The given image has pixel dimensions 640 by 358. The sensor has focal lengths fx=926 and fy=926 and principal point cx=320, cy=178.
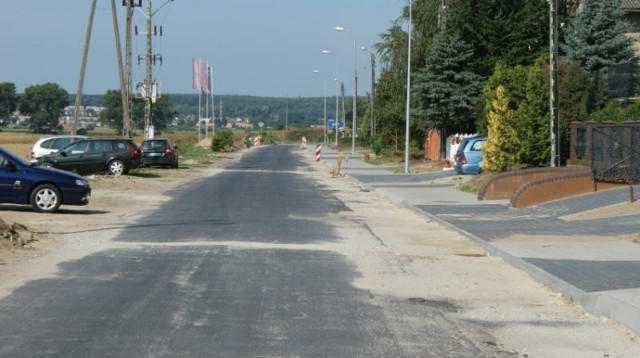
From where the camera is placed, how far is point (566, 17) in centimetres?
5084

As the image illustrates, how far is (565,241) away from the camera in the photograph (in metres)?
16.3

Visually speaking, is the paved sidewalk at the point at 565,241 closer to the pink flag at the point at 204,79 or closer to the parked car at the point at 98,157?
the parked car at the point at 98,157

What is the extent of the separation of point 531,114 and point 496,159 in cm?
198

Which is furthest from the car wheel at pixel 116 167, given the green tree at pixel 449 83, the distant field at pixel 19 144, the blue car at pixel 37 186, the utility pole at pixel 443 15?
the utility pole at pixel 443 15

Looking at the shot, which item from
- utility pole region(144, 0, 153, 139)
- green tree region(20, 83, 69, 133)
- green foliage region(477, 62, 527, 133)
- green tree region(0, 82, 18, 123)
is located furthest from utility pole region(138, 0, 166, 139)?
green tree region(0, 82, 18, 123)

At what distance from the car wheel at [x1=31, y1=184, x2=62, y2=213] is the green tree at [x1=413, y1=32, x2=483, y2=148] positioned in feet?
91.4

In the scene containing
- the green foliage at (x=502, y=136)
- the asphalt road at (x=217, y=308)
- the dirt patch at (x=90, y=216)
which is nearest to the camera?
the asphalt road at (x=217, y=308)

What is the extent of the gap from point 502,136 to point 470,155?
6.39m

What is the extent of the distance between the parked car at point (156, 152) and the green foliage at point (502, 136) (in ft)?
66.7

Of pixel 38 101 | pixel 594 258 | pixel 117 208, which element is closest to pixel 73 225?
pixel 117 208

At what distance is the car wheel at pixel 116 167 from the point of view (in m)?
36.2

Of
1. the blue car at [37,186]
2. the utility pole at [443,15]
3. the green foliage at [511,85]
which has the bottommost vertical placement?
the blue car at [37,186]

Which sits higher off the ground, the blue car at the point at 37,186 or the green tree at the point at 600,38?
the green tree at the point at 600,38

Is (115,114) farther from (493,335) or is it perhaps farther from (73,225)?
(493,335)
